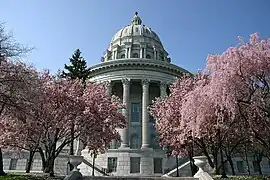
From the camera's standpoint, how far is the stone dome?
61.2 m

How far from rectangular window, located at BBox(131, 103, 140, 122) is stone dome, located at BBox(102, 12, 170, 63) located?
12966mm

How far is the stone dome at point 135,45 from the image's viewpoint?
201 feet

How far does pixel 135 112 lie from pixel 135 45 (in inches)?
733

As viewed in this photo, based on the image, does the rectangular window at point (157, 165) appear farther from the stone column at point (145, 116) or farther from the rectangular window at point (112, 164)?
the rectangular window at point (112, 164)

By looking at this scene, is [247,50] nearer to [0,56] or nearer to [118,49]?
[0,56]

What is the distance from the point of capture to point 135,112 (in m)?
49.4

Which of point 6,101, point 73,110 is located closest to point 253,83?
point 73,110

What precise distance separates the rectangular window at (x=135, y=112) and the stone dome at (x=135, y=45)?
12966 mm

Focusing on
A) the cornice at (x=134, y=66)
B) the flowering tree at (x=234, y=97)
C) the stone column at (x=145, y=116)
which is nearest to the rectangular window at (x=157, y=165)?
the stone column at (x=145, y=116)

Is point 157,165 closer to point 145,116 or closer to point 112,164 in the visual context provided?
point 112,164

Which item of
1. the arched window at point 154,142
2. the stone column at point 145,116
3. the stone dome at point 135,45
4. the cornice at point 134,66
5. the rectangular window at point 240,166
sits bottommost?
the rectangular window at point 240,166

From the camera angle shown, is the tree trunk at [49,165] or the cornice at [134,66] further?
the cornice at [134,66]

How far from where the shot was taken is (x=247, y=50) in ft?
63.6

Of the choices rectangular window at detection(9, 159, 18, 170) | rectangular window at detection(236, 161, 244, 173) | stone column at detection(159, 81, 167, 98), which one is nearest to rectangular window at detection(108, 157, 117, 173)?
stone column at detection(159, 81, 167, 98)
